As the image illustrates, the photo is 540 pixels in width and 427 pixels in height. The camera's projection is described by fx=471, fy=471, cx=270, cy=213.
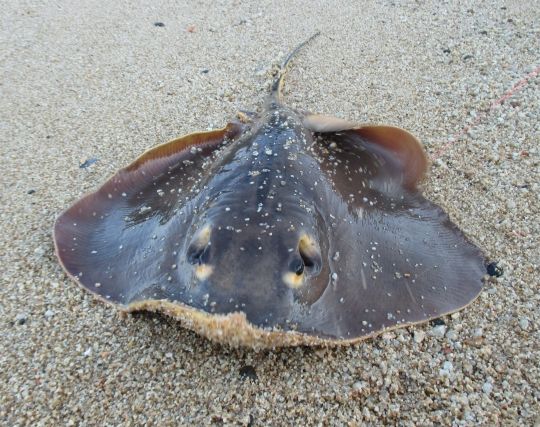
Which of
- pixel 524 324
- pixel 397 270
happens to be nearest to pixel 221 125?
pixel 397 270

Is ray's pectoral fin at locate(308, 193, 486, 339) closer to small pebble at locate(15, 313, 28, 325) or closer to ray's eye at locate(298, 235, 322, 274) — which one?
ray's eye at locate(298, 235, 322, 274)

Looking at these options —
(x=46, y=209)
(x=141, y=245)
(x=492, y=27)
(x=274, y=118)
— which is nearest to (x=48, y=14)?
(x=46, y=209)

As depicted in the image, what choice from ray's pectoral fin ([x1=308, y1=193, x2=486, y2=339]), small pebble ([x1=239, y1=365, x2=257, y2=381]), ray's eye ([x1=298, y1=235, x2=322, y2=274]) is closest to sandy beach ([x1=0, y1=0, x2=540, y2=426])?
small pebble ([x1=239, y1=365, x2=257, y2=381])

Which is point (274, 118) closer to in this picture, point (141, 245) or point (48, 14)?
point (141, 245)

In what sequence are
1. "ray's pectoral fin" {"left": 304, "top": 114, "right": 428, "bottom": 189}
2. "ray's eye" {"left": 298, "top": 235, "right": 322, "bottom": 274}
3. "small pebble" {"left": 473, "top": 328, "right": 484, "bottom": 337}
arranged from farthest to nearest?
"ray's pectoral fin" {"left": 304, "top": 114, "right": 428, "bottom": 189} < "small pebble" {"left": 473, "top": 328, "right": 484, "bottom": 337} < "ray's eye" {"left": 298, "top": 235, "right": 322, "bottom": 274}

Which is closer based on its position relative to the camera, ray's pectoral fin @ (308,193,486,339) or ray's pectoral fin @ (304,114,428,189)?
ray's pectoral fin @ (308,193,486,339)

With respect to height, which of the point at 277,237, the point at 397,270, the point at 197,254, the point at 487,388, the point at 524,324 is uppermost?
the point at 277,237

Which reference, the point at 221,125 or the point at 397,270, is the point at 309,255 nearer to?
the point at 397,270
